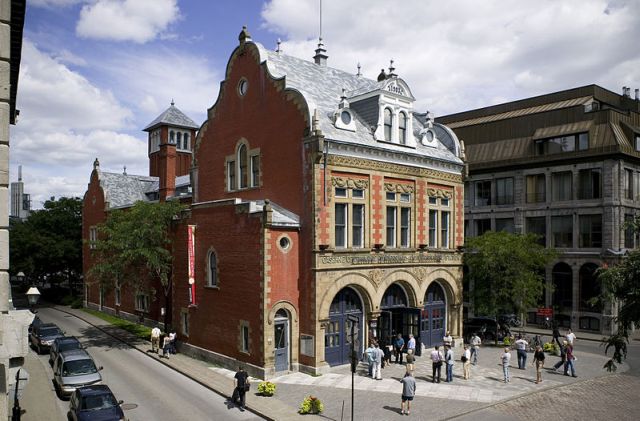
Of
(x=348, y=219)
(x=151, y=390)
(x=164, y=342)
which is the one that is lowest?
(x=151, y=390)

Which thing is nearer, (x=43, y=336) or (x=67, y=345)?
(x=67, y=345)

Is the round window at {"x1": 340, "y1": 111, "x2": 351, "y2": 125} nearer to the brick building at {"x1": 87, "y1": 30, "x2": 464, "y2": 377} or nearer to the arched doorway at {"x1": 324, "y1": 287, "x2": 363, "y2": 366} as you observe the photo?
the brick building at {"x1": 87, "y1": 30, "x2": 464, "y2": 377}

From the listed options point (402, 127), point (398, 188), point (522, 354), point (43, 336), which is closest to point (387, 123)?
point (402, 127)

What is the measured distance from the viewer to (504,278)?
33.3 meters

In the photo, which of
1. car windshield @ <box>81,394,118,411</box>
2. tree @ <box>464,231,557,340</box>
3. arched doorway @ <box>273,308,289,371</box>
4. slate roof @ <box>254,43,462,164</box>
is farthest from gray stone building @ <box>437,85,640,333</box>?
car windshield @ <box>81,394,118,411</box>

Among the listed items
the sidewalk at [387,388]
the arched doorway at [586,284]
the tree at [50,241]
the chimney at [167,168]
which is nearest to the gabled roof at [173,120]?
the tree at [50,241]

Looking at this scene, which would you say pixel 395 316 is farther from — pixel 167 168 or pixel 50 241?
pixel 50 241

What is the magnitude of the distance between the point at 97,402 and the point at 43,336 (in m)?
16.8

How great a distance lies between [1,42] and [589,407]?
913 inches

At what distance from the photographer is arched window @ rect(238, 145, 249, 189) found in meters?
30.8

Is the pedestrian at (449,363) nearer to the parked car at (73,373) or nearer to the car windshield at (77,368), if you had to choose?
the parked car at (73,373)

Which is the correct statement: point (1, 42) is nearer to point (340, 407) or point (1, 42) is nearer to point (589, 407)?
point (340, 407)

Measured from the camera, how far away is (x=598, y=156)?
4097 cm

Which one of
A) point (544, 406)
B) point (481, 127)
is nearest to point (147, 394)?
point (544, 406)
